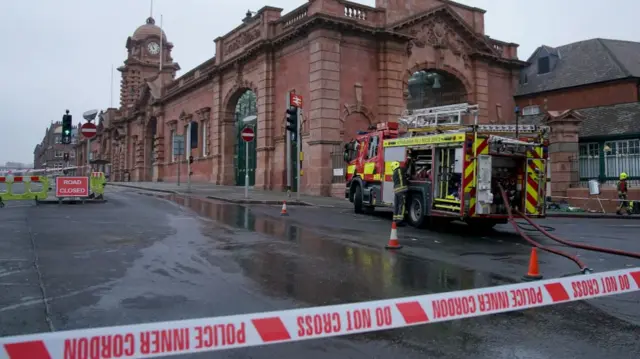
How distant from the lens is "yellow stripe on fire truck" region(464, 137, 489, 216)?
11633 millimetres

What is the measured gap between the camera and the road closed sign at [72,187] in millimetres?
18469

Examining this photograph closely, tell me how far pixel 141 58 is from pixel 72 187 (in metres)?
49.4

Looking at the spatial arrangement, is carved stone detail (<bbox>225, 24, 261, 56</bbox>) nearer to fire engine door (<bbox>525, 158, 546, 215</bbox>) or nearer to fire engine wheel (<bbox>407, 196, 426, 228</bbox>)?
fire engine wheel (<bbox>407, 196, 426, 228</bbox>)

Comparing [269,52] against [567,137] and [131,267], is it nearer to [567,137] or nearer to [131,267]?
[567,137]

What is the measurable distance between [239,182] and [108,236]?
24.6m

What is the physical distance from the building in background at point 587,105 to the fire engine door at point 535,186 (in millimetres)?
10936

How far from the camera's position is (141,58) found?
2516 inches

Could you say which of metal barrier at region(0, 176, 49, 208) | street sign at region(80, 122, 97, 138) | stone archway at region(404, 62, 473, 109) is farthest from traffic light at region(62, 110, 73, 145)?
stone archway at region(404, 62, 473, 109)

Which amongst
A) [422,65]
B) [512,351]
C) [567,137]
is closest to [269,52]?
[422,65]

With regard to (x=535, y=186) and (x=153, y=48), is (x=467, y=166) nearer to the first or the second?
(x=535, y=186)

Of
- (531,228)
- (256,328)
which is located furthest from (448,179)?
(256,328)

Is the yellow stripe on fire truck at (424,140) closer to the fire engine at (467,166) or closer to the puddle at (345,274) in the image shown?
the fire engine at (467,166)

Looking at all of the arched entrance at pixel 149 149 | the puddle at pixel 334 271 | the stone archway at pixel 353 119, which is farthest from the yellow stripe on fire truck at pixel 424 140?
the arched entrance at pixel 149 149

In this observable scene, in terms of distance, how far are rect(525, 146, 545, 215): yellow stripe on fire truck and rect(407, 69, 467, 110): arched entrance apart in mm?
19097
